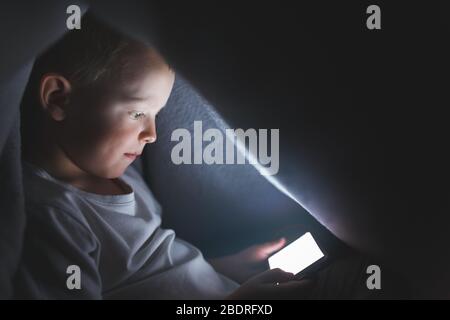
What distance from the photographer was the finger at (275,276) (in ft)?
4.88

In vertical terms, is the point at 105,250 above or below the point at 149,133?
below

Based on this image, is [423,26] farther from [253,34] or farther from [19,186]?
[19,186]

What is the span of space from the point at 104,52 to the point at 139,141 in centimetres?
24

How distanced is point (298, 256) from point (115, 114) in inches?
23.2

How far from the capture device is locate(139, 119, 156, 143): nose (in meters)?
1.47

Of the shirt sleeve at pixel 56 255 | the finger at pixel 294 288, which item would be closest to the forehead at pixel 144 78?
the shirt sleeve at pixel 56 255

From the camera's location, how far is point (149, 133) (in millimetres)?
1472

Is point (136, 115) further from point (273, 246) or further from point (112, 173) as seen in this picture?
point (273, 246)

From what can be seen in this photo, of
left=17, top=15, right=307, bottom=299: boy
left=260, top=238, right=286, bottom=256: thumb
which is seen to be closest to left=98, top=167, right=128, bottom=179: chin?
left=17, top=15, right=307, bottom=299: boy

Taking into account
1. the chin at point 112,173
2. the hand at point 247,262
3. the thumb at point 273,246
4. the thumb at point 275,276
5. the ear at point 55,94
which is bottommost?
the thumb at point 275,276

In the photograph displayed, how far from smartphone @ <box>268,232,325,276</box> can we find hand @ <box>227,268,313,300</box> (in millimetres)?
20

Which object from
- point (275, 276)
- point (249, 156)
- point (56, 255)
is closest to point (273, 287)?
point (275, 276)

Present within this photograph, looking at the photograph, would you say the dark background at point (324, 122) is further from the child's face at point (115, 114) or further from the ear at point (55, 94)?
the ear at point (55, 94)

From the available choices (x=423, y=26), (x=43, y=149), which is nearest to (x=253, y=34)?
(x=423, y=26)
